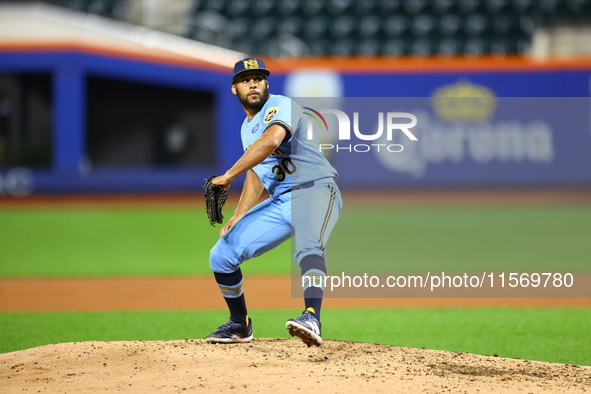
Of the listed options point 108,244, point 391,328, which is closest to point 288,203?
point 391,328

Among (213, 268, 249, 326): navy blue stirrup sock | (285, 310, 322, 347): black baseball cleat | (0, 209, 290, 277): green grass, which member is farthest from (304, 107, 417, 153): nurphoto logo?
(0, 209, 290, 277): green grass

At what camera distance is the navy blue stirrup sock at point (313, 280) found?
13.7 ft

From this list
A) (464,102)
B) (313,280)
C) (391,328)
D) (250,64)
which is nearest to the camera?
(313,280)

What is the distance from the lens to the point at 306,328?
3887 millimetres

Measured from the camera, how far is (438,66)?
60.5 feet

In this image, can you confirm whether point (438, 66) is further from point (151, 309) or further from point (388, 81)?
point (151, 309)

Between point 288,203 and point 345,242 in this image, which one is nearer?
point 288,203

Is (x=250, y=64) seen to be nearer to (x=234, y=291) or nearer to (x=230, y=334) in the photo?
(x=234, y=291)

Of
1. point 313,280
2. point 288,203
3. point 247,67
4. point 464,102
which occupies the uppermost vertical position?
point 464,102

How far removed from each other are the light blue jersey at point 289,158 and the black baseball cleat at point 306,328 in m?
0.81

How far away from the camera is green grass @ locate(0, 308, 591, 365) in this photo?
511 cm

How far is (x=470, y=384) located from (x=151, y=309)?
3581 millimetres

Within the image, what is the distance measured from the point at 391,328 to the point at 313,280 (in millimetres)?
1818

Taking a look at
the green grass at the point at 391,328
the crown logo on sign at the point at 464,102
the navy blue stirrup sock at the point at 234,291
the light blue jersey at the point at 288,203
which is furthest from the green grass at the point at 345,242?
the crown logo on sign at the point at 464,102
